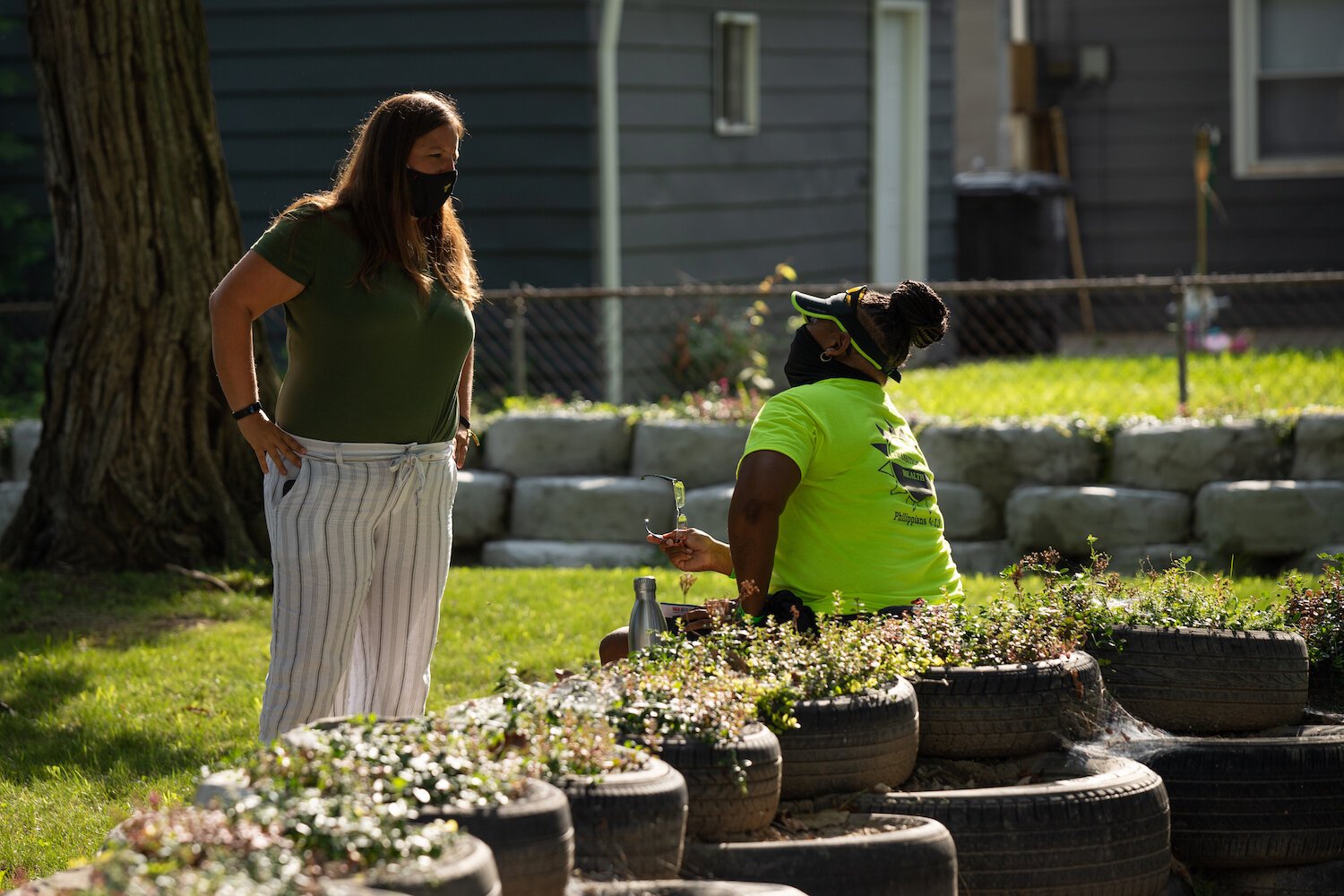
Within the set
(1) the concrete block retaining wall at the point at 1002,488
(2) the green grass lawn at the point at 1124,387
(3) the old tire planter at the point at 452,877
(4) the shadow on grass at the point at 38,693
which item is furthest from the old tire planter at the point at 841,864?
(2) the green grass lawn at the point at 1124,387

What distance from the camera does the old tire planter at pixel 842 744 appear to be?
11.5ft

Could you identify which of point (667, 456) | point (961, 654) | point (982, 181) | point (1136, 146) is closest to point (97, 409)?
point (667, 456)

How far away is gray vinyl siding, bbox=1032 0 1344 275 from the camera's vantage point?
1553 cm

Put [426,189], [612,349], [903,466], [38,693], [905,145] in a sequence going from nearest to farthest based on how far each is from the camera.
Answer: [426,189] → [903,466] → [38,693] → [612,349] → [905,145]

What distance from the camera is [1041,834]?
354cm

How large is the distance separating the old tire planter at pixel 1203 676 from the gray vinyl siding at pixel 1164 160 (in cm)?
1224

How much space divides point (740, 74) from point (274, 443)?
9.05 m

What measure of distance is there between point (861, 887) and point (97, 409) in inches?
208

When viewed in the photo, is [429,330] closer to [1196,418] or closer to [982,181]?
[1196,418]

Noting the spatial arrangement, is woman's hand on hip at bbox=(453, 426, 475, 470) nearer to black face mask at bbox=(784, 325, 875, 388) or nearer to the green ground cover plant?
black face mask at bbox=(784, 325, 875, 388)

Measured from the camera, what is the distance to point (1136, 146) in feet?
52.5

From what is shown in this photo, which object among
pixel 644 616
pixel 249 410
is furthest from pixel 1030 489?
A: pixel 249 410

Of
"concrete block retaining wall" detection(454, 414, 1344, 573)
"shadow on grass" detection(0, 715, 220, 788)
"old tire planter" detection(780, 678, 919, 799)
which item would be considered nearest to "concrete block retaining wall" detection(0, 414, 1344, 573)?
"concrete block retaining wall" detection(454, 414, 1344, 573)

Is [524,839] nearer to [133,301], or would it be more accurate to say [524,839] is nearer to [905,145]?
[133,301]
